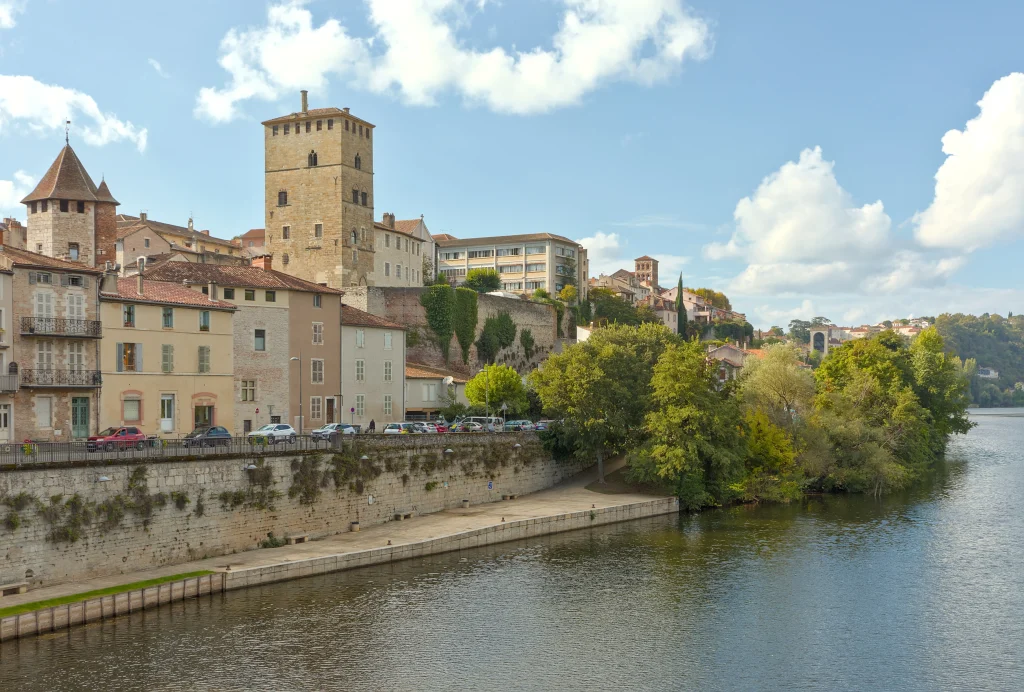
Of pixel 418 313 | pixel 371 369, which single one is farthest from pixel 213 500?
pixel 418 313

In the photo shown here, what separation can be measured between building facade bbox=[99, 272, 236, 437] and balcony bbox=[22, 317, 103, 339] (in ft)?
4.23

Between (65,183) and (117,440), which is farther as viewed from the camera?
(65,183)

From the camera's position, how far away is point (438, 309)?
79.9 m

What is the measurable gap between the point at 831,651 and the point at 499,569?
14554 mm

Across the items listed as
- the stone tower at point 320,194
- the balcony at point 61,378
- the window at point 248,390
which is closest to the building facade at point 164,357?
the balcony at point 61,378

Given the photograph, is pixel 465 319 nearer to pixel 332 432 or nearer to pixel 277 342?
pixel 277 342

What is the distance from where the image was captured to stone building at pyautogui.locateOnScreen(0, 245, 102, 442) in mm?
38750

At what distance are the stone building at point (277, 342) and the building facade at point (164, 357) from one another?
2136 millimetres

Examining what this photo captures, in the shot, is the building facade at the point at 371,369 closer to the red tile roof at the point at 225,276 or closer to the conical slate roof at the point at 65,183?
the red tile roof at the point at 225,276

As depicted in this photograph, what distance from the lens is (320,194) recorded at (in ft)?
272

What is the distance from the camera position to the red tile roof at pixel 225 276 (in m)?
52.3

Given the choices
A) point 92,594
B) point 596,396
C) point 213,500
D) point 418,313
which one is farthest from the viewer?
point 418,313

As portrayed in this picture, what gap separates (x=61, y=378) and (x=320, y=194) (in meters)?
44.7

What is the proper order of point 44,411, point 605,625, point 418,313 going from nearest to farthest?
1. point 605,625
2. point 44,411
3. point 418,313
